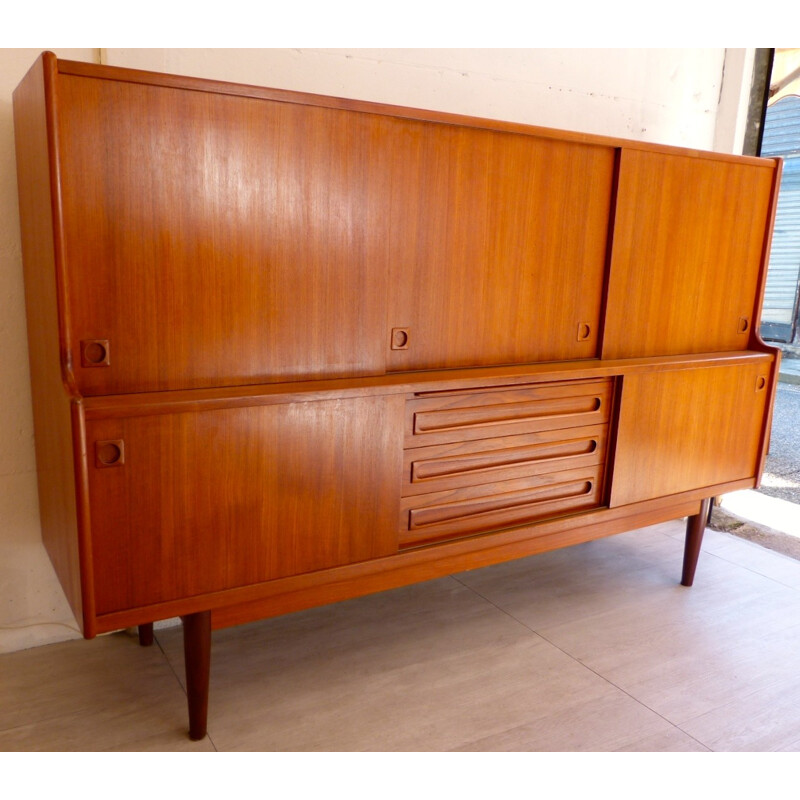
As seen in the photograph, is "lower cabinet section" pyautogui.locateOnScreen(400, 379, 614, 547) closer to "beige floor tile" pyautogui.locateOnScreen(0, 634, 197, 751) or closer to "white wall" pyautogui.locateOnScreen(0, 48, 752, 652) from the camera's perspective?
"beige floor tile" pyautogui.locateOnScreen(0, 634, 197, 751)

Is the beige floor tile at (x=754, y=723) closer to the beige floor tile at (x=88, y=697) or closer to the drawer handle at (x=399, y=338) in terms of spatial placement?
the drawer handle at (x=399, y=338)

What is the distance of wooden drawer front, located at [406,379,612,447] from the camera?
2.10 meters

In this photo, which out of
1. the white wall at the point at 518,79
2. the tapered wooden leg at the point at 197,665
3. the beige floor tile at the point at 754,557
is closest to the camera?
the tapered wooden leg at the point at 197,665

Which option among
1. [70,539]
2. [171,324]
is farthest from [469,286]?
[70,539]

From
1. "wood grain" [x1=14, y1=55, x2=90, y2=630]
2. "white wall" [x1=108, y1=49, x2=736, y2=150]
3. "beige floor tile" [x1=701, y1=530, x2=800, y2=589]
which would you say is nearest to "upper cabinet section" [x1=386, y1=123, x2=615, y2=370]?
"white wall" [x1=108, y1=49, x2=736, y2=150]

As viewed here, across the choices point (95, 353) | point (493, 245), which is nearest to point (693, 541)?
point (493, 245)

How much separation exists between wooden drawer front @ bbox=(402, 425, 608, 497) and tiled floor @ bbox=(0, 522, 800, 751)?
0.59m

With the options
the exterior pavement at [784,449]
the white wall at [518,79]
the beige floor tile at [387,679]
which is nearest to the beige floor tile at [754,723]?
the beige floor tile at [387,679]

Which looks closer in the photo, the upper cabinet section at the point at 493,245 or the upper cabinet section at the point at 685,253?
the upper cabinet section at the point at 493,245

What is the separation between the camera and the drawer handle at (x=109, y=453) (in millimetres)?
1615

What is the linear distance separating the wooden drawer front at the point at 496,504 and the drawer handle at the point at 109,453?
776 mm

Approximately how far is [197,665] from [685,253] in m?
2.01

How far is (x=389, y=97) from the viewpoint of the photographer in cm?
261
